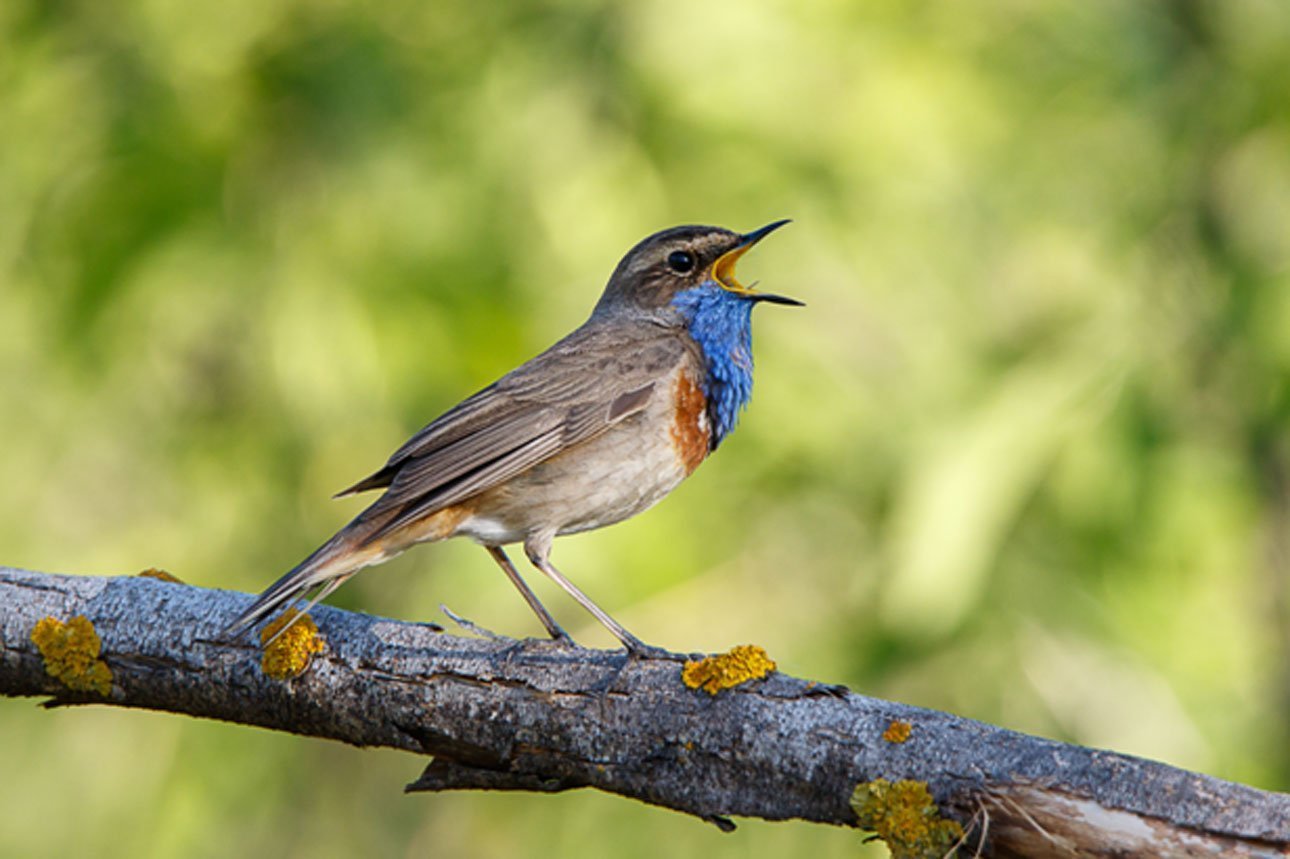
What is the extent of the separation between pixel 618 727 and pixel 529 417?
1.81m

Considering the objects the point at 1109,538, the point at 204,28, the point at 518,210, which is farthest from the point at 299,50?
the point at 1109,538

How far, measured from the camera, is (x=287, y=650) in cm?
417

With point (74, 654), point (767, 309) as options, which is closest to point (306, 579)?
point (74, 654)

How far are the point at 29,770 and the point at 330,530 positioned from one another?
2.53m

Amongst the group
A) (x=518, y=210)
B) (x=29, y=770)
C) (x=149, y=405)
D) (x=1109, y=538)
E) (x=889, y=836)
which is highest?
(x=518, y=210)

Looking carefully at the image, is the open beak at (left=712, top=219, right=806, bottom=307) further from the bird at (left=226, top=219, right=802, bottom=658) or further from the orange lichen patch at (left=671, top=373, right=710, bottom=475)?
the orange lichen patch at (left=671, top=373, right=710, bottom=475)

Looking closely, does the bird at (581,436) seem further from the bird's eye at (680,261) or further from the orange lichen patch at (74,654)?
the orange lichen patch at (74,654)

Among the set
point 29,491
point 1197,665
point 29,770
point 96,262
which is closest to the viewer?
point 96,262

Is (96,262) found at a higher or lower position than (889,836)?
higher

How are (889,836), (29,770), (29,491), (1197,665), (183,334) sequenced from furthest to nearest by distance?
(29,770)
(29,491)
(183,334)
(1197,665)
(889,836)

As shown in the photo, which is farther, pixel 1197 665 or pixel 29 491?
pixel 29 491

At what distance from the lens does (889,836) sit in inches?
133

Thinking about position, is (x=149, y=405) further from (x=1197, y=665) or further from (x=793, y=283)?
(x=1197, y=665)

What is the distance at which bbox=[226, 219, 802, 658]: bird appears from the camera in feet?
16.5
